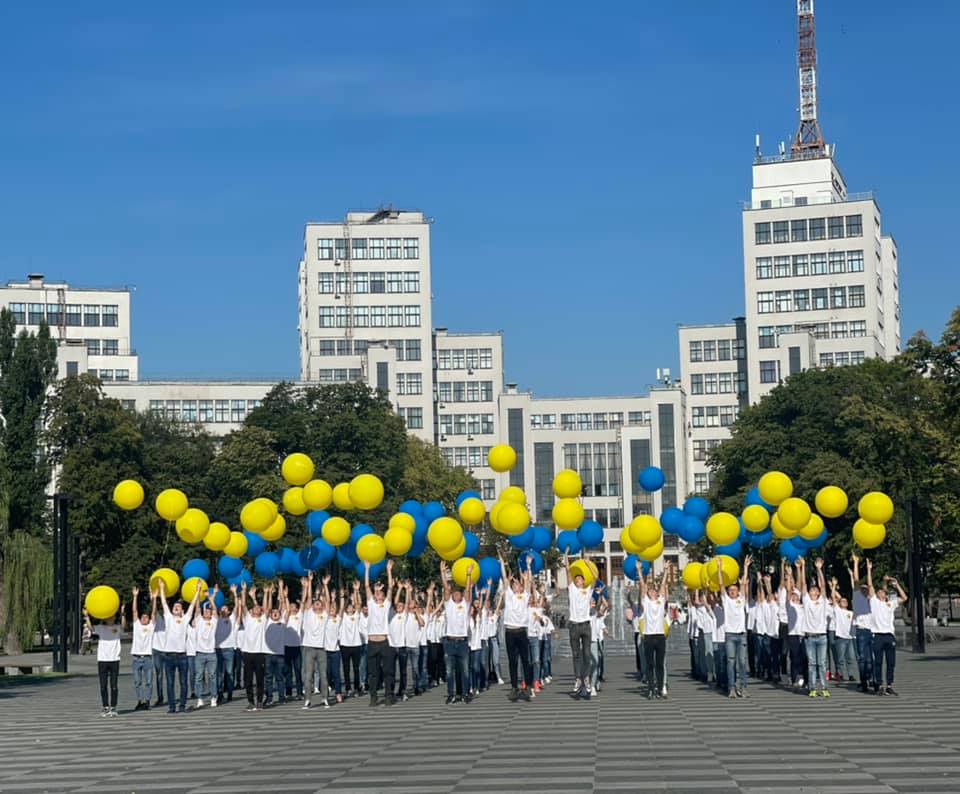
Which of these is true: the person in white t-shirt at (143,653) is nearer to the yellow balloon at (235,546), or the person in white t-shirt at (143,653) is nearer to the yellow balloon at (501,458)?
the yellow balloon at (235,546)

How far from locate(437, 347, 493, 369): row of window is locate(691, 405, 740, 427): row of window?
19668mm

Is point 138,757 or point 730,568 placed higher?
point 730,568

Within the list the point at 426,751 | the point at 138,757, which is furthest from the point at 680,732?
the point at 138,757

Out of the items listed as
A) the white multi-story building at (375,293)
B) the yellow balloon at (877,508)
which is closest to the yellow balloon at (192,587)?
the yellow balloon at (877,508)

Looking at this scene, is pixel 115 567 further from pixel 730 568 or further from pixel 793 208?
pixel 793 208

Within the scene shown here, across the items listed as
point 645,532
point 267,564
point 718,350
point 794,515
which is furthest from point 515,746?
point 718,350

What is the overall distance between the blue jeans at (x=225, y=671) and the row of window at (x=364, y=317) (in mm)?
104385

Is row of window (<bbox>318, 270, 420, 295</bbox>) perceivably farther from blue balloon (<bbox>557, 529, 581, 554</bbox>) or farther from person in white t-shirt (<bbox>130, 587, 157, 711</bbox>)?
person in white t-shirt (<bbox>130, 587, 157, 711</bbox>)

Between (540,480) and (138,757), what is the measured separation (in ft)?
421

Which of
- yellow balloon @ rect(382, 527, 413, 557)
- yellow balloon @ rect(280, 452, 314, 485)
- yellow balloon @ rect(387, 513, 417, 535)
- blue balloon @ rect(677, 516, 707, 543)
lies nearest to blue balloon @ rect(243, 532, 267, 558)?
yellow balloon @ rect(280, 452, 314, 485)

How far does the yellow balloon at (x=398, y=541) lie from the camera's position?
85.7ft

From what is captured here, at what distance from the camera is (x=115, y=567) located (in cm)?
6156

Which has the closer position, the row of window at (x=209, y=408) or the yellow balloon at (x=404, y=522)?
the yellow balloon at (x=404, y=522)

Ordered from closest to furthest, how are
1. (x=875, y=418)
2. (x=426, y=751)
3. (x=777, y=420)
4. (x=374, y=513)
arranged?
(x=426, y=751) < (x=875, y=418) < (x=374, y=513) < (x=777, y=420)
